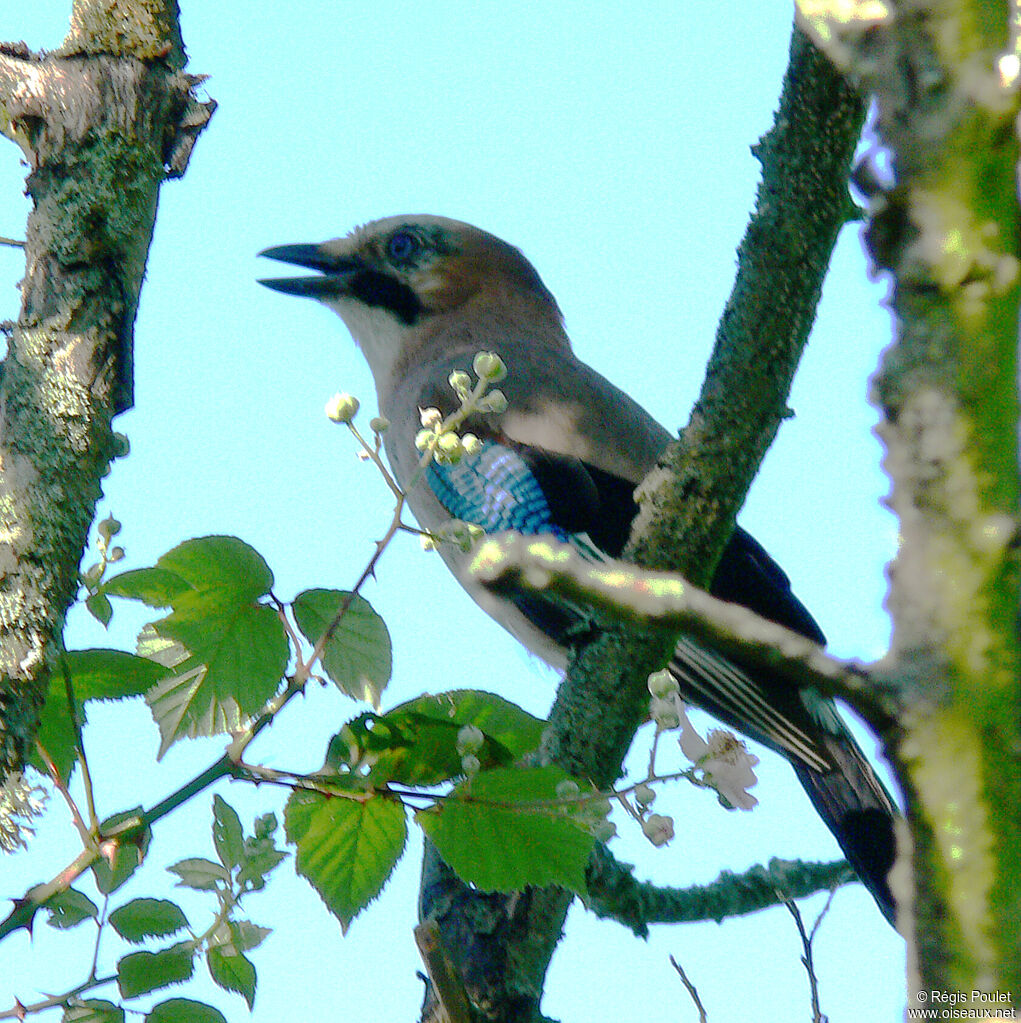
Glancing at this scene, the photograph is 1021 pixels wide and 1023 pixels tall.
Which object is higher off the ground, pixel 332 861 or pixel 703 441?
pixel 703 441

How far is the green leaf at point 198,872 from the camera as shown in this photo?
205cm

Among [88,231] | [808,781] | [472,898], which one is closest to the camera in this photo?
[88,231]

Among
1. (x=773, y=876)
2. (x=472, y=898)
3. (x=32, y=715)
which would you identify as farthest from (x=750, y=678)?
(x=32, y=715)

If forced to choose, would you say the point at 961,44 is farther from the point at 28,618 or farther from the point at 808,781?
the point at 808,781

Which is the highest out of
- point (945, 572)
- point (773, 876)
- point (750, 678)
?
point (750, 678)

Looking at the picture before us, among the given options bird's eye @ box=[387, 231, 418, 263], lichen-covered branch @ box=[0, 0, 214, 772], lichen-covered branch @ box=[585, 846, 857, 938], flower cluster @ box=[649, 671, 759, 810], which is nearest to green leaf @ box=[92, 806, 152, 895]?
lichen-covered branch @ box=[0, 0, 214, 772]

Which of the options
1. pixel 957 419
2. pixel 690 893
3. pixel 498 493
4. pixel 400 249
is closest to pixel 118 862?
pixel 690 893

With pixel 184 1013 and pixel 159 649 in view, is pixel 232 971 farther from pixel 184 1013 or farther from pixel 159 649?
pixel 159 649

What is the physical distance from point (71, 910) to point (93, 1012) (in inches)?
5.9

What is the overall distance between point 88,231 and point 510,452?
1961 millimetres

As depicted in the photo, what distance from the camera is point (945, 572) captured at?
2.09 feet

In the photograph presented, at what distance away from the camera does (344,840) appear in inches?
76.1

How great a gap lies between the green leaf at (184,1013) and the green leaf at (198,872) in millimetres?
176

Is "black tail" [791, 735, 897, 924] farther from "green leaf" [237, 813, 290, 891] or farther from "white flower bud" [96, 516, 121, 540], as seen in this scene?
"white flower bud" [96, 516, 121, 540]
